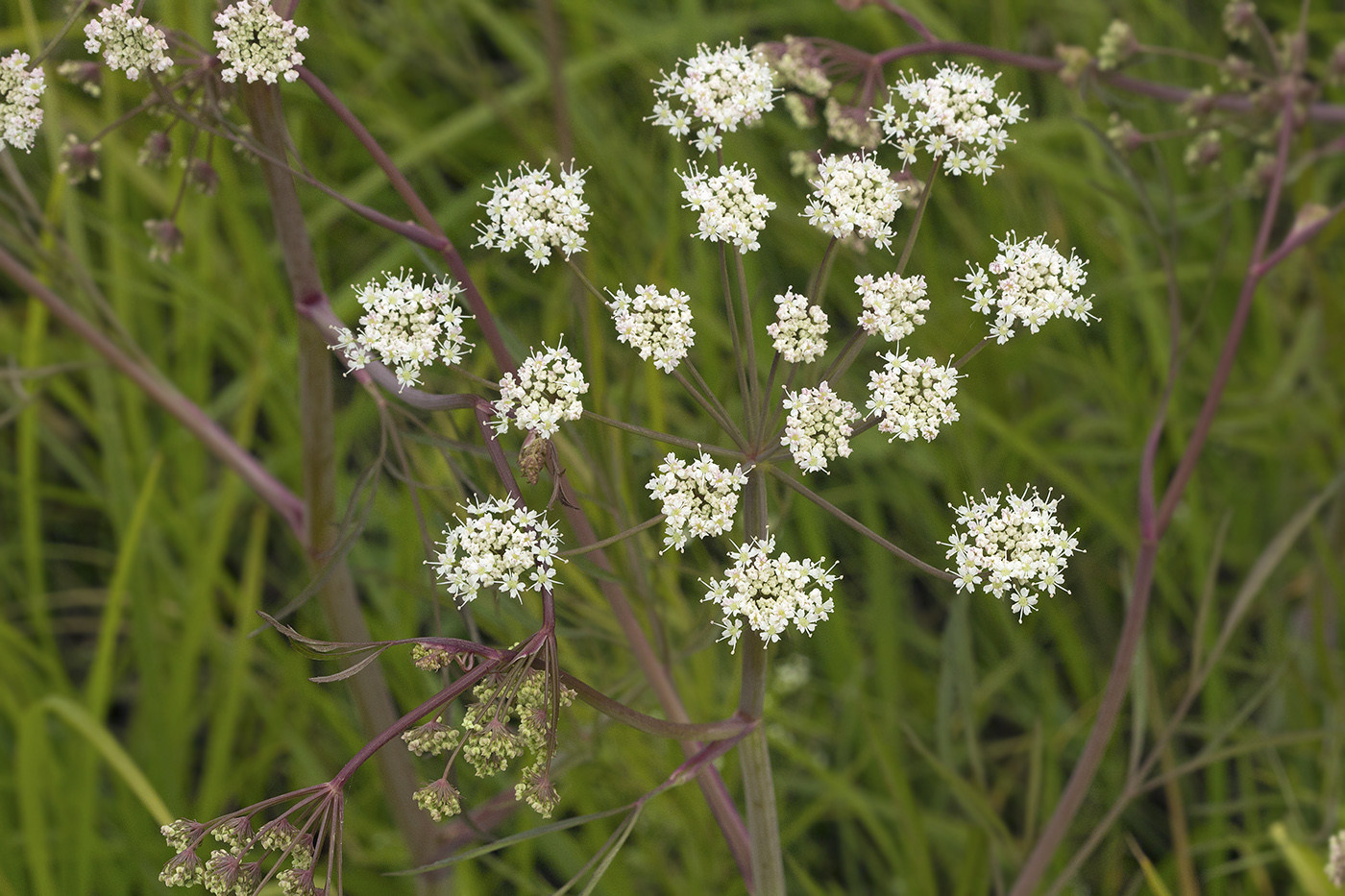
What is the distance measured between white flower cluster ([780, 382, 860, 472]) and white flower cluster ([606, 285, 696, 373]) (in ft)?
0.53

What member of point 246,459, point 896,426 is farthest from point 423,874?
point 896,426

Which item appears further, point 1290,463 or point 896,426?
point 1290,463

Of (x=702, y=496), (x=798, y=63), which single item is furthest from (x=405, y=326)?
(x=798, y=63)

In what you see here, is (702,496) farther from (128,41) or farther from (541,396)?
(128,41)

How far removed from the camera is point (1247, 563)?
3.22 metres

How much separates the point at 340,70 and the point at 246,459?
2.41 m

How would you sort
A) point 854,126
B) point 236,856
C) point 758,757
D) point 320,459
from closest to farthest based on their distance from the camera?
point 236,856, point 758,757, point 854,126, point 320,459

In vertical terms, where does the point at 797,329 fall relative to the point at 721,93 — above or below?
below

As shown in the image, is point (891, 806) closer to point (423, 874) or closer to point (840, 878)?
point (840, 878)

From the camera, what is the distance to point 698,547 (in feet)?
7.34

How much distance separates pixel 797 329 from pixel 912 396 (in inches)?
6.9

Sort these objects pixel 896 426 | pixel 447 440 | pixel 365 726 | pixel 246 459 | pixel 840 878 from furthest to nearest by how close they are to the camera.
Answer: pixel 840 878 → pixel 365 726 → pixel 246 459 → pixel 447 440 → pixel 896 426

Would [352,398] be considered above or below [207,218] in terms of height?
below

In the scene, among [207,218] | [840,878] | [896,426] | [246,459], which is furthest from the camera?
[207,218]
